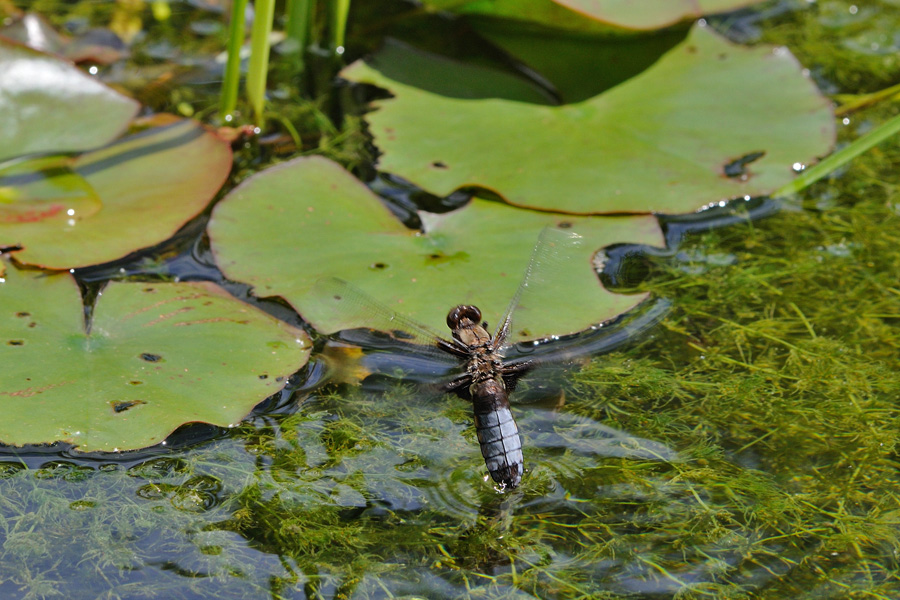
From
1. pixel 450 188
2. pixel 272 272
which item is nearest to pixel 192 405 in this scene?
pixel 272 272

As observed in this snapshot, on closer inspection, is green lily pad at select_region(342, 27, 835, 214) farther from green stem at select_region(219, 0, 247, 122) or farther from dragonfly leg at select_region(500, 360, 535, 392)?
dragonfly leg at select_region(500, 360, 535, 392)

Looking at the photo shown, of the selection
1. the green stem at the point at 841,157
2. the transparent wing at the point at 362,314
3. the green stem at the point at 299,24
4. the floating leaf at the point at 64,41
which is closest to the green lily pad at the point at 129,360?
the transparent wing at the point at 362,314

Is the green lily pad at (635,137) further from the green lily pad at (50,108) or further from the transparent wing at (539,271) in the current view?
the green lily pad at (50,108)

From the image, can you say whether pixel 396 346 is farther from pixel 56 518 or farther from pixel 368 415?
pixel 56 518

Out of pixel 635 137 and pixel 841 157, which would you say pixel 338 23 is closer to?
pixel 635 137

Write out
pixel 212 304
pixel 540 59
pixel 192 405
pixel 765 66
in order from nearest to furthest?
pixel 192 405 < pixel 212 304 < pixel 765 66 < pixel 540 59

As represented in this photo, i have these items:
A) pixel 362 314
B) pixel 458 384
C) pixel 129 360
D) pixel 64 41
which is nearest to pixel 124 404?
pixel 129 360
